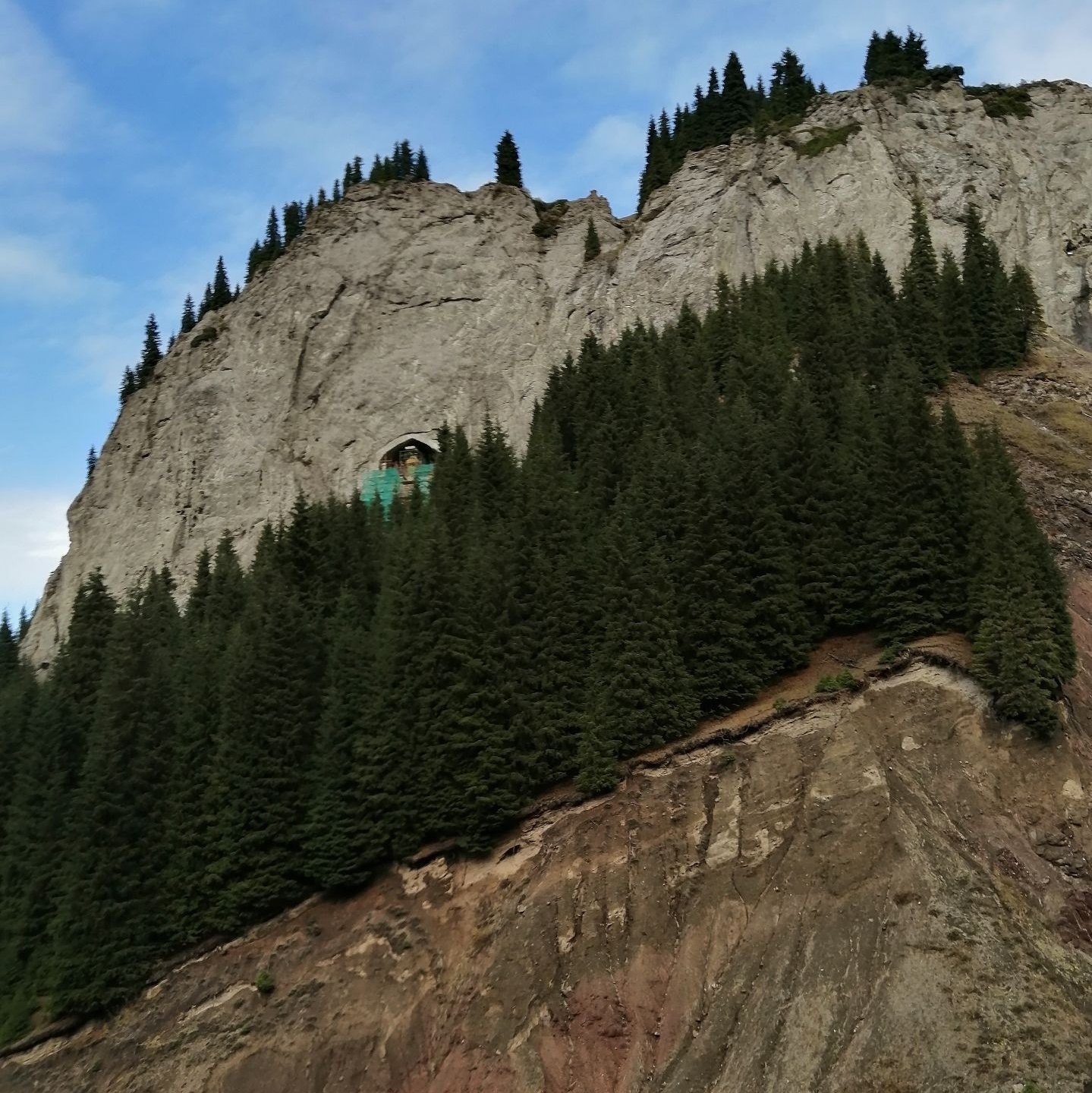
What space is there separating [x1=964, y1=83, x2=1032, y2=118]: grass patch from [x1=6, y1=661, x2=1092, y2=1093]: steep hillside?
60.8m

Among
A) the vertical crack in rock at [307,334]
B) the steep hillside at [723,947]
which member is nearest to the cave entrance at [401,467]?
the vertical crack in rock at [307,334]

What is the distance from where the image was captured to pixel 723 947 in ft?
92.7

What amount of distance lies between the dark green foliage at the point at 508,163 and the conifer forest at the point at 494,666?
185 feet

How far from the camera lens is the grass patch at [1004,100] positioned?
253ft

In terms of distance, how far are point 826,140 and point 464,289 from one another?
31.1 m

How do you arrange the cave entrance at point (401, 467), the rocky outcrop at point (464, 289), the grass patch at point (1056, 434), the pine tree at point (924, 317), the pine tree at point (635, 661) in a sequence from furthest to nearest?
the cave entrance at point (401, 467)
the rocky outcrop at point (464, 289)
the pine tree at point (924, 317)
the grass patch at point (1056, 434)
the pine tree at point (635, 661)

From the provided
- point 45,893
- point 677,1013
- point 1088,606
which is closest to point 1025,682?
point 1088,606

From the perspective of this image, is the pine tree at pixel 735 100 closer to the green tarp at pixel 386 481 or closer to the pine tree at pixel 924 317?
the pine tree at pixel 924 317

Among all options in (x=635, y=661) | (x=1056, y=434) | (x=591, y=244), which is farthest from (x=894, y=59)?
(x=635, y=661)

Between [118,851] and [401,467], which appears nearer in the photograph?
[118,851]

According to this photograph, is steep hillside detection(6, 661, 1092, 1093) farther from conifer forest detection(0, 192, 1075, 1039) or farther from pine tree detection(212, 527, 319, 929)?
conifer forest detection(0, 192, 1075, 1039)

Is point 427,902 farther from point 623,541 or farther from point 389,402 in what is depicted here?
point 389,402

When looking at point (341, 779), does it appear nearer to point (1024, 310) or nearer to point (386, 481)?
point (386, 481)

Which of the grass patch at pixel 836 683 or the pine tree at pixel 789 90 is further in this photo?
the pine tree at pixel 789 90
